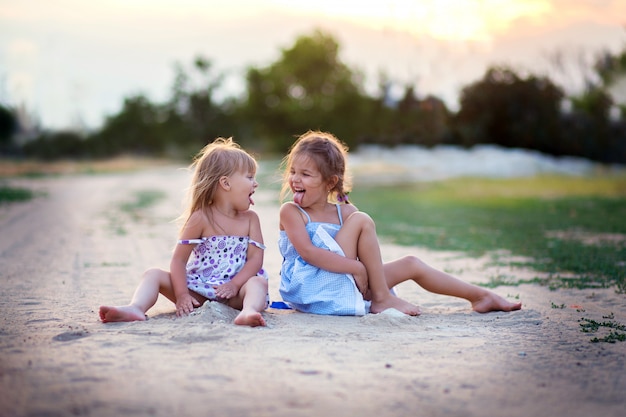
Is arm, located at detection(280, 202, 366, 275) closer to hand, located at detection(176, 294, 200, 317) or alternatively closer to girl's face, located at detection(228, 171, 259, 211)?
girl's face, located at detection(228, 171, 259, 211)

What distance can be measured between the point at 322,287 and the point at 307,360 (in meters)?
1.38

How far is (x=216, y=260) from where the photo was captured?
512 cm

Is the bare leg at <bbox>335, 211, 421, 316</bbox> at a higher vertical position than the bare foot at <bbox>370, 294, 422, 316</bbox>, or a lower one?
higher

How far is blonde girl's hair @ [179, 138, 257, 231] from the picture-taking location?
517cm

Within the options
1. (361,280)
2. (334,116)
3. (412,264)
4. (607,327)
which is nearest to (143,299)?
(361,280)

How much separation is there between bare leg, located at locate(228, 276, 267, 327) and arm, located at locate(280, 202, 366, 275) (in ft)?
1.17

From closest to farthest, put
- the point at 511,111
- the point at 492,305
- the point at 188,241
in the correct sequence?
the point at 188,241
the point at 492,305
the point at 511,111

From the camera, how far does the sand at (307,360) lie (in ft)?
10.0

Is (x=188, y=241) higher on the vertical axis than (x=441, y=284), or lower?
higher

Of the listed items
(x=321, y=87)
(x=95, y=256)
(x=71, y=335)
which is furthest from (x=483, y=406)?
(x=321, y=87)

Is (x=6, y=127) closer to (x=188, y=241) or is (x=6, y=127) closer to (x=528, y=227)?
(x=528, y=227)

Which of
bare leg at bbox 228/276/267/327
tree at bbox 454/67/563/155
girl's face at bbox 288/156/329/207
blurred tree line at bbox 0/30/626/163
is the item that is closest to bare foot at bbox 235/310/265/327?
Result: bare leg at bbox 228/276/267/327

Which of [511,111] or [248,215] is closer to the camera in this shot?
[248,215]

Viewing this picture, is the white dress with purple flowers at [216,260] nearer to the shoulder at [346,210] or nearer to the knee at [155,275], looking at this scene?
the knee at [155,275]
